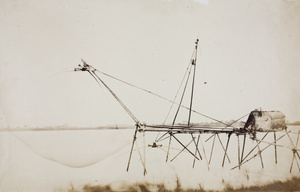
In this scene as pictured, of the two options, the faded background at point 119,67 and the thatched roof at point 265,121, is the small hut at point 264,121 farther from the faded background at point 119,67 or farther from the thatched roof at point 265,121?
the faded background at point 119,67

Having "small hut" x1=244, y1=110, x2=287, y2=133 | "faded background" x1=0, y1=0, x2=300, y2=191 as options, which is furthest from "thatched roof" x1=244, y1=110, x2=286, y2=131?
"faded background" x1=0, y1=0, x2=300, y2=191

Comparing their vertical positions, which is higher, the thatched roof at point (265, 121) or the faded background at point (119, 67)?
the faded background at point (119, 67)

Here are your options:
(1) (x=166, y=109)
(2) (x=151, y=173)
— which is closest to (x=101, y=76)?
(1) (x=166, y=109)

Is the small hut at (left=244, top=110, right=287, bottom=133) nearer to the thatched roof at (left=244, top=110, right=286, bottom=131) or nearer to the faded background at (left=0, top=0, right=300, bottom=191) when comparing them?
the thatched roof at (left=244, top=110, right=286, bottom=131)

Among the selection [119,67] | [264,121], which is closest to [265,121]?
[264,121]

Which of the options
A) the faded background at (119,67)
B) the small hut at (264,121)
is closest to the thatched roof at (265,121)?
the small hut at (264,121)

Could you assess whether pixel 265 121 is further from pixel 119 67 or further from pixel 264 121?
pixel 119 67
